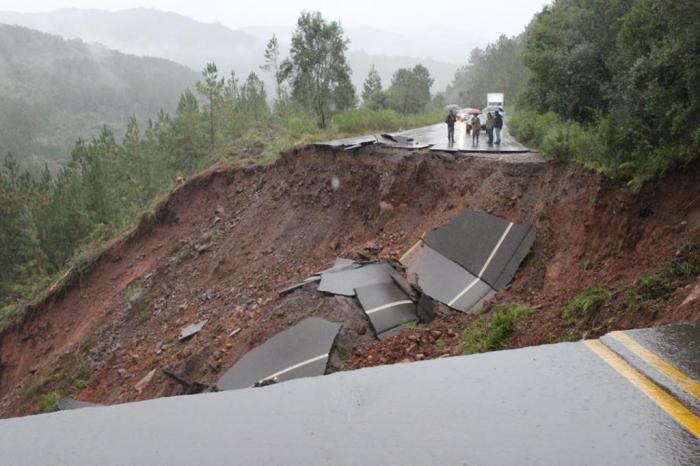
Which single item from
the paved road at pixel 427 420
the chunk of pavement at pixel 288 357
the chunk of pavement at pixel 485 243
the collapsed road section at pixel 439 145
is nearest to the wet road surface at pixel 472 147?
the collapsed road section at pixel 439 145

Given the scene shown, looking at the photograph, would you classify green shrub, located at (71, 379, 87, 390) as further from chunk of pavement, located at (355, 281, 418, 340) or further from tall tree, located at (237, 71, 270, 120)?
tall tree, located at (237, 71, 270, 120)

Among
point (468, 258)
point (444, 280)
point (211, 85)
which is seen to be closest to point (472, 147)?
point (468, 258)

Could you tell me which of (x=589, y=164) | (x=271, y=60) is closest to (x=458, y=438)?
(x=589, y=164)

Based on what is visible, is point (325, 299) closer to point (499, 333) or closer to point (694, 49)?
point (499, 333)

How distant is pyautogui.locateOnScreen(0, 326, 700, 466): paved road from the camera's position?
2.79 m

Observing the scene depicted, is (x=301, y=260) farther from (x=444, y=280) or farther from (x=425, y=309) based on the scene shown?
(x=425, y=309)

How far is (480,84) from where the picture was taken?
8075 centimetres

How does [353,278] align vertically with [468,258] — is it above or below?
below

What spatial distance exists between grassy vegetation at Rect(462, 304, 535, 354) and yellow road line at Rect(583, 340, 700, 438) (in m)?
3.29

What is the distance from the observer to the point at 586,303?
6.39 m

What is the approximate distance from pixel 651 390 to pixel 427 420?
1.37m

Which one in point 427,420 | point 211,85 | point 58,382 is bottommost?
point 58,382

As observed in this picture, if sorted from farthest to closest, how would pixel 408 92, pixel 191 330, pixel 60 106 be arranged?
1. pixel 60 106
2. pixel 408 92
3. pixel 191 330

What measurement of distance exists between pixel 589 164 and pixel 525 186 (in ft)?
6.53
